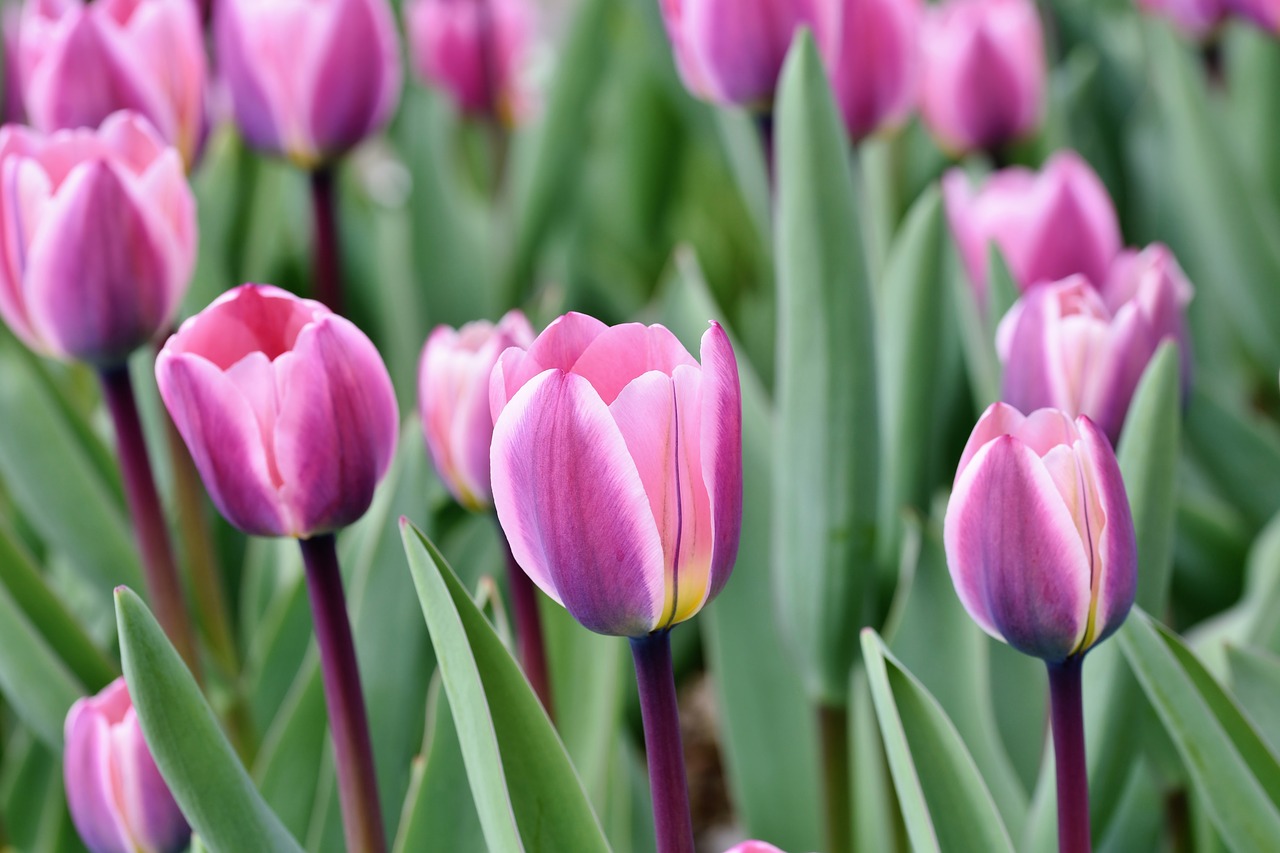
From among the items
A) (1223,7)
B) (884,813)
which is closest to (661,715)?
(884,813)

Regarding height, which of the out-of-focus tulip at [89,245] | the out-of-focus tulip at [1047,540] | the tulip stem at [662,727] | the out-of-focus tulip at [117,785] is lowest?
the out-of-focus tulip at [117,785]

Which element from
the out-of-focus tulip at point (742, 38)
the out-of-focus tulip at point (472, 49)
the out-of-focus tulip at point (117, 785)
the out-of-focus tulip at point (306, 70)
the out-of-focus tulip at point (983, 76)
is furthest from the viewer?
the out-of-focus tulip at point (472, 49)

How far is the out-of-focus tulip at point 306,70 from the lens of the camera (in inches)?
26.8

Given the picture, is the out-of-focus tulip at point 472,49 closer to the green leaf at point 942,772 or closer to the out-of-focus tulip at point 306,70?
the out-of-focus tulip at point 306,70

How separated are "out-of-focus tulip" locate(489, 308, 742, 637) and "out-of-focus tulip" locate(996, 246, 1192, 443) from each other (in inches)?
7.6

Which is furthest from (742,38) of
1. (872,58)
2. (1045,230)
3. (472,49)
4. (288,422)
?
(472,49)

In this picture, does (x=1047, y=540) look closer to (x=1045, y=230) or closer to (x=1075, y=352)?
(x=1075, y=352)

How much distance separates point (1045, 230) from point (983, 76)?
0.21 metres

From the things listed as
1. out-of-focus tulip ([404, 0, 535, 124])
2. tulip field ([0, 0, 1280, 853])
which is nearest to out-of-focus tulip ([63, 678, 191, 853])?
tulip field ([0, 0, 1280, 853])

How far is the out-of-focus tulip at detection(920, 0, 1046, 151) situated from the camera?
81 centimetres

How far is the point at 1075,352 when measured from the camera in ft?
1.56

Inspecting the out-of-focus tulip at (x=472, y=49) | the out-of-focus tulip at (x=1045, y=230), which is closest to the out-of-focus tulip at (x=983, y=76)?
the out-of-focus tulip at (x=1045, y=230)

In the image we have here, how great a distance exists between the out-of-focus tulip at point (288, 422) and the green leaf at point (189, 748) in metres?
0.05

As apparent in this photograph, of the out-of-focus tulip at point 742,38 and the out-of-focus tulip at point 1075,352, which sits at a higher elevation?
the out-of-focus tulip at point 742,38
